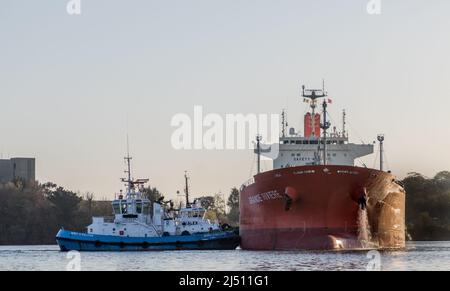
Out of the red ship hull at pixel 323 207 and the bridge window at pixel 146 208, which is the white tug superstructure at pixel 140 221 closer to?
the bridge window at pixel 146 208

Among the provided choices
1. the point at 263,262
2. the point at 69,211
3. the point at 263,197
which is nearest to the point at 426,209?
the point at 69,211

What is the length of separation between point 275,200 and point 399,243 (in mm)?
12699

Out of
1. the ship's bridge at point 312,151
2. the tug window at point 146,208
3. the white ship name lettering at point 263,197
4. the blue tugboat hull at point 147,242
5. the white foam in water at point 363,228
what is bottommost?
the blue tugboat hull at point 147,242

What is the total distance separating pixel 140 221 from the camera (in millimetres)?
91438

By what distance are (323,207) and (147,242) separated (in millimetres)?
22186

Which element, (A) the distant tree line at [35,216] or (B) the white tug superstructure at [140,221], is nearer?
(B) the white tug superstructure at [140,221]

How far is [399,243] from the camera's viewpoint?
80938 mm

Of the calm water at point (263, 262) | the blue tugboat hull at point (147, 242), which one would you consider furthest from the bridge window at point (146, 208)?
the calm water at point (263, 262)

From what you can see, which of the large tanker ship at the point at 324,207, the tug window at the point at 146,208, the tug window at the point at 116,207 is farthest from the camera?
the tug window at the point at 146,208

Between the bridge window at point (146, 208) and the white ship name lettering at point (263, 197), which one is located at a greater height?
the white ship name lettering at point (263, 197)

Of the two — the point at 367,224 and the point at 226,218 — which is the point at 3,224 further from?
the point at 367,224

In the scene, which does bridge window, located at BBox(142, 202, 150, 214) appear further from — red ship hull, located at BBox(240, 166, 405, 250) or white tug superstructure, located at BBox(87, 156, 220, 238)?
red ship hull, located at BBox(240, 166, 405, 250)

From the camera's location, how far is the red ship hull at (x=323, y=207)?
69625 mm
